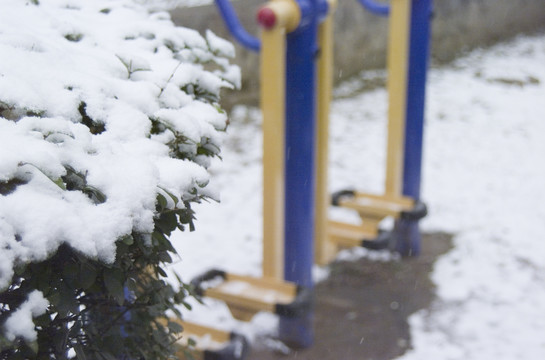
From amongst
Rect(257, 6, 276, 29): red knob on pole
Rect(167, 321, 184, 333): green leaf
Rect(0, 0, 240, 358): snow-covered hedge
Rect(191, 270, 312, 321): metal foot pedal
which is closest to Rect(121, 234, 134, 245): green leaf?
Rect(0, 0, 240, 358): snow-covered hedge

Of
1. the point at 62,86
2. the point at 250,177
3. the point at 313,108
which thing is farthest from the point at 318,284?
the point at 62,86

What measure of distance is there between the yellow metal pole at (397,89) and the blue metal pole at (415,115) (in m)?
0.04

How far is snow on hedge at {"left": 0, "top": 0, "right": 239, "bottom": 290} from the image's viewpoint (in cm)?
96

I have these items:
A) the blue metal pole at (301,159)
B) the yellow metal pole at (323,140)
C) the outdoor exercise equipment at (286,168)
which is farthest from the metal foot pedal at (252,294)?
the yellow metal pole at (323,140)

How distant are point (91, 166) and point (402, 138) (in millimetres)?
2733

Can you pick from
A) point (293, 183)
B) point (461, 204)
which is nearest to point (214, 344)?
point (293, 183)

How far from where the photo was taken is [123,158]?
3.71 feet

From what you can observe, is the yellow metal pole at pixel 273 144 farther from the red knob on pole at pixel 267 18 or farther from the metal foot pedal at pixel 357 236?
the metal foot pedal at pixel 357 236

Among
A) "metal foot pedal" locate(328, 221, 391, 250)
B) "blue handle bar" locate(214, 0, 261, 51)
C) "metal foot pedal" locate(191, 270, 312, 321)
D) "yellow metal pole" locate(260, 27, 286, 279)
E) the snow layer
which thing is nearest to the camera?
the snow layer

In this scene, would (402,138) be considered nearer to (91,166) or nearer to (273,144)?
(273,144)

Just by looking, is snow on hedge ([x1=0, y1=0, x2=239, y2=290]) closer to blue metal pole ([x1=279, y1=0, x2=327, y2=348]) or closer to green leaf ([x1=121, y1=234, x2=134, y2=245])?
green leaf ([x1=121, y1=234, x2=134, y2=245])

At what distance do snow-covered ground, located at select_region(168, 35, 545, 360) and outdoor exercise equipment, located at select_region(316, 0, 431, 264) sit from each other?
0.41m

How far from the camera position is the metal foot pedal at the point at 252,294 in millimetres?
2422

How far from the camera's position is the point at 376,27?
712 centimetres
